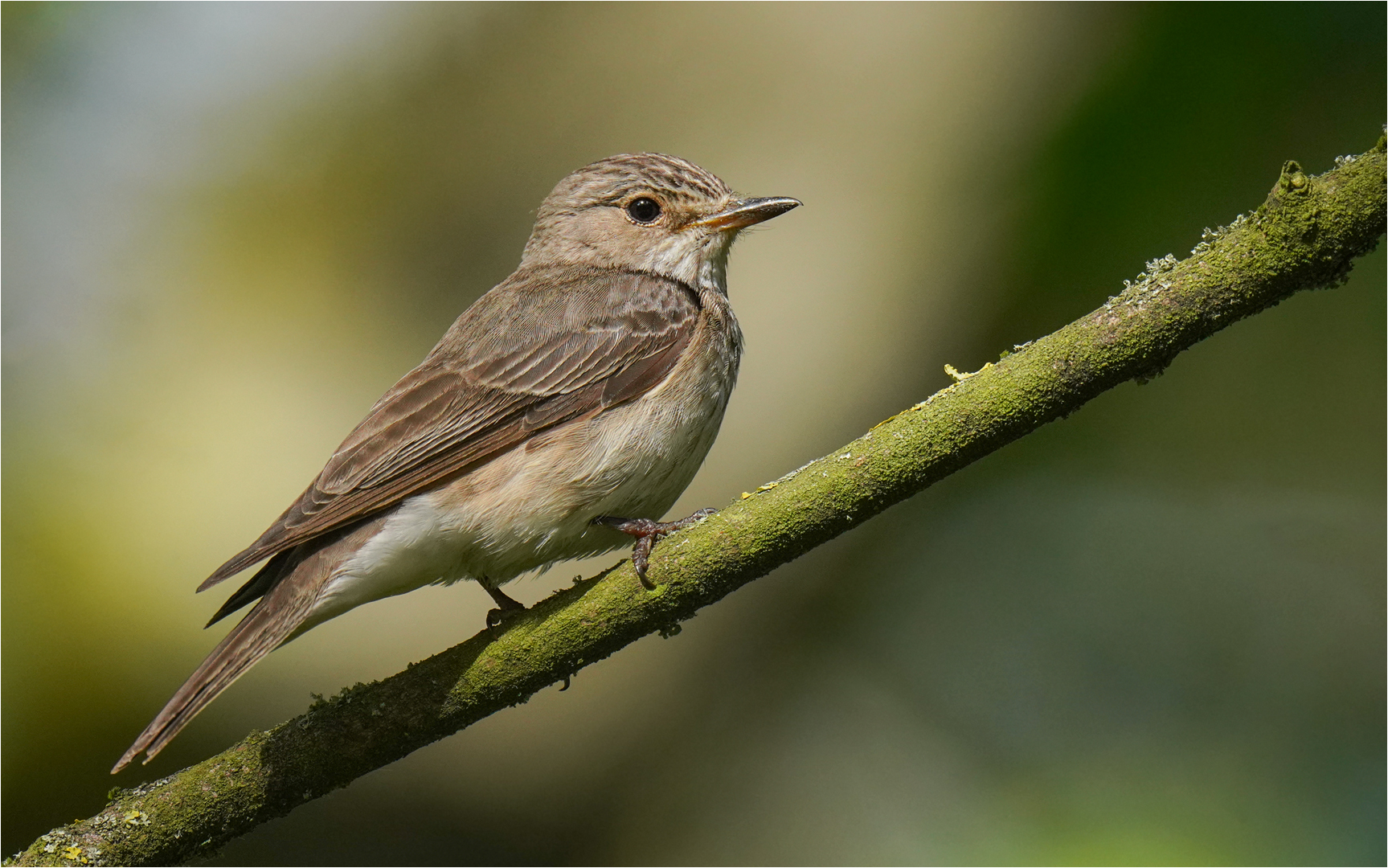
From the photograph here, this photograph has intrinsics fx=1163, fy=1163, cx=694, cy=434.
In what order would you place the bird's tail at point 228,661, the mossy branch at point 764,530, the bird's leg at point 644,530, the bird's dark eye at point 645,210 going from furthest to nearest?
the bird's dark eye at point 645,210 → the bird's tail at point 228,661 → the bird's leg at point 644,530 → the mossy branch at point 764,530

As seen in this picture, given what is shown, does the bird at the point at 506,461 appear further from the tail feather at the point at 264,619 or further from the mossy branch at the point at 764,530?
the mossy branch at the point at 764,530

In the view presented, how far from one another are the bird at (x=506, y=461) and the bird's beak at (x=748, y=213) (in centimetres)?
2

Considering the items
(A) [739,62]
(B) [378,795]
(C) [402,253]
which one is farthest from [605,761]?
(A) [739,62]

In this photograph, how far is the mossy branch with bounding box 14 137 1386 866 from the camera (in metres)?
2.91

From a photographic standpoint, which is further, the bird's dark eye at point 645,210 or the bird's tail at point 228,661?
the bird's dark eye at point 645,210

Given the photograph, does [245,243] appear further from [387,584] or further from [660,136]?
[387,584]

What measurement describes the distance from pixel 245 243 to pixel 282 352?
0.93 metres

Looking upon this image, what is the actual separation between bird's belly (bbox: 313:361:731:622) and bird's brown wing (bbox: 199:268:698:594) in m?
0.09

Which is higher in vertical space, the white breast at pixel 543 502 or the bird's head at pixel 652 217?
the bird's head at pixel 652 217

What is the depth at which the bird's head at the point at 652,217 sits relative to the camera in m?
5.20

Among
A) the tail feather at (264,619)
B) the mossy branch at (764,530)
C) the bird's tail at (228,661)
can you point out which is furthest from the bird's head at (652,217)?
the bird's tail at (228,661)

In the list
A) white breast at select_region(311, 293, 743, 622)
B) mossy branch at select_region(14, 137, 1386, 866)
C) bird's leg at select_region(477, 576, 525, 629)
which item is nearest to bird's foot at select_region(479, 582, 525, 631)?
bird's leg at select_region(477, 576, 525, 629)

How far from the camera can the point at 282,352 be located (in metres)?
7.72

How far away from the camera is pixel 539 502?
13.6ft
